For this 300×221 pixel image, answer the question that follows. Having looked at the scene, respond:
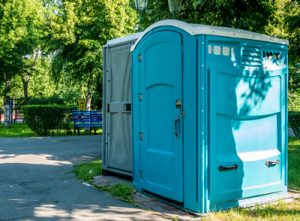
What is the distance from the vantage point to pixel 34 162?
32.4ft

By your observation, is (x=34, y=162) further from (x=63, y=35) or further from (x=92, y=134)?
(x=63, y=35)

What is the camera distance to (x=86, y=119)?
18719 millimetres

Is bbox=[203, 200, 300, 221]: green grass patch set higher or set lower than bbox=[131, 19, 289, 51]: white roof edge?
lower

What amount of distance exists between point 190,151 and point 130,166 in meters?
2.24

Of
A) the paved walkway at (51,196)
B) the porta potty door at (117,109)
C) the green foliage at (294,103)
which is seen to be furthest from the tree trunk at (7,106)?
the porta potty door at (117,109)

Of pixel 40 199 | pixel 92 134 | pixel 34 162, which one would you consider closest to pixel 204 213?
pixel 40 199

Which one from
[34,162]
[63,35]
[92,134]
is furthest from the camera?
[63,35]

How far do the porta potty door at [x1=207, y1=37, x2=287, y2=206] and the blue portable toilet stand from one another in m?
0.01

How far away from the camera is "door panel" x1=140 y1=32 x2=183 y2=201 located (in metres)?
5.27

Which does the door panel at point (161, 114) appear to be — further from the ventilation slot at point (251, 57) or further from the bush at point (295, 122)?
the bush at point (295, 122)

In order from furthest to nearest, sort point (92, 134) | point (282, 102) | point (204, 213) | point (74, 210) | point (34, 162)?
1. point (92, 134)
2. point (34, 162)
3. point (282, 102)
4. point (74, 210)
5. point (204, 213)

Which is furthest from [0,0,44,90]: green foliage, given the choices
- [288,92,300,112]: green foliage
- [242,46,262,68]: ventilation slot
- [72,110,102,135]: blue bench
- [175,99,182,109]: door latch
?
[242,46,262,68]: ventilation slot

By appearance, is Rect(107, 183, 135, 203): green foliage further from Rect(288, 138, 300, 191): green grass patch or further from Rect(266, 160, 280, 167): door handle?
Rect(288, 138, 300, 191): green grass patch

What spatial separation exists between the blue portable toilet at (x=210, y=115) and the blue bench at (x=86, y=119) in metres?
12.5
